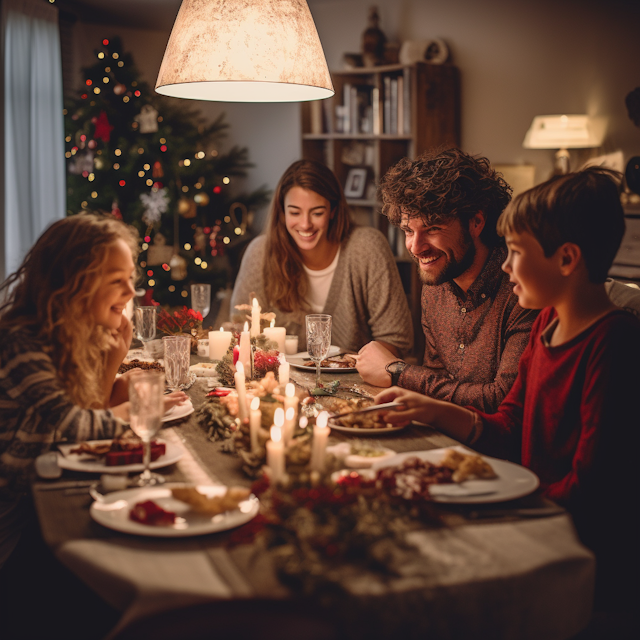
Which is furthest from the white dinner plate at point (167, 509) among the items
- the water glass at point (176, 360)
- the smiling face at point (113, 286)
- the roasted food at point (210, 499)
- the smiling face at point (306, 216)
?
the smiling face at point (306, 216)

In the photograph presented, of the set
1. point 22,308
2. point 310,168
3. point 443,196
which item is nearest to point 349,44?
point 310,168

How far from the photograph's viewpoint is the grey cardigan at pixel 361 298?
123 inches

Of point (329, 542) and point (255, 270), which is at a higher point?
point (255, 270)

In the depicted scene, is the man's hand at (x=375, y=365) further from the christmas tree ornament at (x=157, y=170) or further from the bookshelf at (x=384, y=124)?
the christmas tree ornament at (x=157, y=170)

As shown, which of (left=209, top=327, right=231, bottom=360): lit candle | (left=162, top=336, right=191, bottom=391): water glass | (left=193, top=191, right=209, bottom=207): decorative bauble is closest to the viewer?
(left=162, top=336, right=191, bottom=391): water glass

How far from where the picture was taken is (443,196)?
2146mm

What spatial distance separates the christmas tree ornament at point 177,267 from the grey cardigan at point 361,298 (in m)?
2.25

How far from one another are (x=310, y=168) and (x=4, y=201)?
3001 millimetres

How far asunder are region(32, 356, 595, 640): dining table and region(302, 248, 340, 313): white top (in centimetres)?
211

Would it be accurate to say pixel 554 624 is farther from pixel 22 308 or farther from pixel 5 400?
pixel 22 308

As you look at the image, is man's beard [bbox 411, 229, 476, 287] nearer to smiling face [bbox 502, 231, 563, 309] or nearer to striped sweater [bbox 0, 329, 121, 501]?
smiling face [bbox 502, 231, 563, 309]

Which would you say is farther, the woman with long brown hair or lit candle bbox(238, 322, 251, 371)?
the woman with long brown hair

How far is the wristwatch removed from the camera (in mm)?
2133

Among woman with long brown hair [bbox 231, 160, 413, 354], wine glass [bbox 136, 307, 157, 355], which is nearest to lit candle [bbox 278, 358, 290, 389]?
wine glass [bbox 136, 307, 157, 355]
